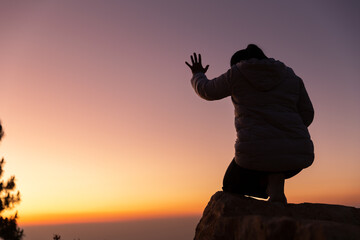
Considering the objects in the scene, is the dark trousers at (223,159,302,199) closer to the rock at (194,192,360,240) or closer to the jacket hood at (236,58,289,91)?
the rock at (194,192,360,240)

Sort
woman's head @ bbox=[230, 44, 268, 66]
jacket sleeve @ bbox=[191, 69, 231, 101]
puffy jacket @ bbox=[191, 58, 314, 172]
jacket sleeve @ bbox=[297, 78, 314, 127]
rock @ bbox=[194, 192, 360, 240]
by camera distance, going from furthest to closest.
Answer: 1. jacket sleeve @ bbox=[297, 78, 314, 127]
2. woman's head @ bbox=[230, 44, 268, 66]
3. jacket sleeve @ bbox=[191, 69, 231, 101]
4. puffy jacket @ bbox=[191, 58, 314, 172]
5. rock @ bbox=[194, 192, 360, 240]

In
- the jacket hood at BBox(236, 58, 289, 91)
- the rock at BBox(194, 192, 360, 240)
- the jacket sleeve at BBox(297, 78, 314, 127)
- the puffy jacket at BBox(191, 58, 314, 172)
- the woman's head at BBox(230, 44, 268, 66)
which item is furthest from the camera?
the jacket sleeve at BBox(297, 78, 314, 127)

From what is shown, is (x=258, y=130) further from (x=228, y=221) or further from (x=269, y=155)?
(x=228, y=221)

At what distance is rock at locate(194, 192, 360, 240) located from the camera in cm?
195

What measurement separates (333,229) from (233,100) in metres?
1.87

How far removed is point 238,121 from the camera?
3406mm

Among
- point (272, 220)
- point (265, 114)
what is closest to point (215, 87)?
point (265, 114)

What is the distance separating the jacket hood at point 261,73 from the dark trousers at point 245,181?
3.04 feet

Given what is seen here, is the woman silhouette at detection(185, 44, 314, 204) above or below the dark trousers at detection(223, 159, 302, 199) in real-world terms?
above

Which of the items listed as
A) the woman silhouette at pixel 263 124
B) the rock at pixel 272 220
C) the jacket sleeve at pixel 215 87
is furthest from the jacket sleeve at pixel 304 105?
the rock at pixel 272 220

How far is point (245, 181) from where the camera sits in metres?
3.48

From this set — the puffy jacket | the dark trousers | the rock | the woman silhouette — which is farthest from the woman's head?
the rock

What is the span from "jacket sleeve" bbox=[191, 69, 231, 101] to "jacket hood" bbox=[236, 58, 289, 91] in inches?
7.8

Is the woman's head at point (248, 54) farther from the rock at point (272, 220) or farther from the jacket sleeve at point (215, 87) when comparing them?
the rock at point (272, 220)
